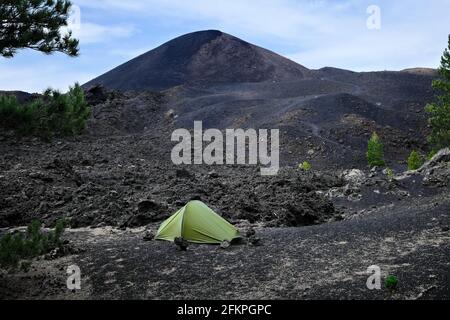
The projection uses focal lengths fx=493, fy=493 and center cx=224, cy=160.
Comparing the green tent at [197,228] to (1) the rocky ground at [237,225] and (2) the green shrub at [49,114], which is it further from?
(2) the green shrub at [49,114]

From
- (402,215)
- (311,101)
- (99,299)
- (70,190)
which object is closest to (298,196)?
(402,215)

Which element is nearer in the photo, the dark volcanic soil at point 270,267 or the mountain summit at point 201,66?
the dark volcanic soil at point 270,267

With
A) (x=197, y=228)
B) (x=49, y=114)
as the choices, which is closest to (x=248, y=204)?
(x=197, y=228)

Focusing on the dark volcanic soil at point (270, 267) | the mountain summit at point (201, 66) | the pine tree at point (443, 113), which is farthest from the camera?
the mountain summit at point (201, 66)

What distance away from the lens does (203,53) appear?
67750 millimetres

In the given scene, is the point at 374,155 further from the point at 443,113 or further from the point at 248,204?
the point at 248,204

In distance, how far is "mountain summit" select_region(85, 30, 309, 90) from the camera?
200 ft

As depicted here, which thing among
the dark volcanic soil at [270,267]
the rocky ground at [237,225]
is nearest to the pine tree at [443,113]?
the rocky ground at [237,225]

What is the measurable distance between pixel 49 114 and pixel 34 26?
1.79 m

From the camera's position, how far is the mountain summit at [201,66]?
60906 millimetres

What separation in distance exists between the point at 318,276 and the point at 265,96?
39.5 metres

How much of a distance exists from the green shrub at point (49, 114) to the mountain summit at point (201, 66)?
48517 mm

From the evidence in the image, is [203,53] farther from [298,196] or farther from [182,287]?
[182,287]

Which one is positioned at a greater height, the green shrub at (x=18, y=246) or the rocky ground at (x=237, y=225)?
the green shrub at (x=18, y=246)
